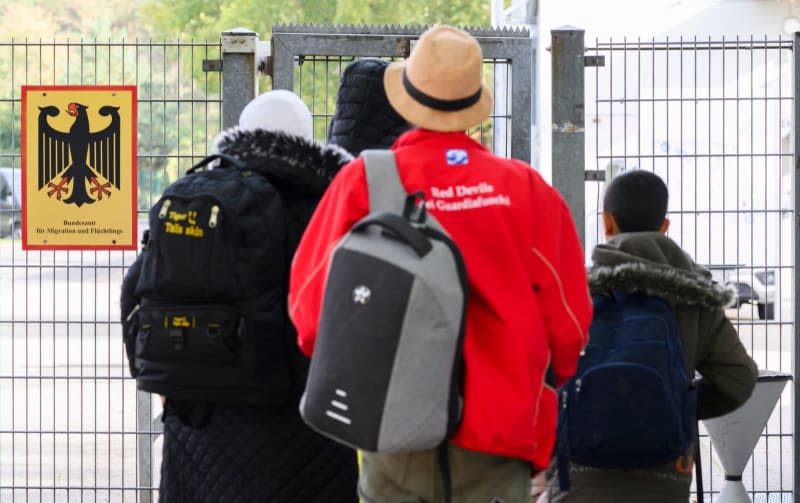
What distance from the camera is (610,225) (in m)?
4.56

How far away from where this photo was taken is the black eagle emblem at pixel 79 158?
674 centimetres

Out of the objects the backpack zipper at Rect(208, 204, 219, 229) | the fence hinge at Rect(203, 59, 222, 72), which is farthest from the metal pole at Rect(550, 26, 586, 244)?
the backpack zipper at Rect(208, 204, 219, 229)

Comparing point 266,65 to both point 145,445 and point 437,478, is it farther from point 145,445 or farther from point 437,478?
point 437,478

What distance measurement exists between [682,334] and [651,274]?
0.81ft

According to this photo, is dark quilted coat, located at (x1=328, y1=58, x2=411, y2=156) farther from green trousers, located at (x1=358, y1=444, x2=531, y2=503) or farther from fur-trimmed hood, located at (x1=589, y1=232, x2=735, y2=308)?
green trousers, located at (x1=358, y1=444, x2=531, y2=503)

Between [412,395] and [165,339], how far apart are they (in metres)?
1.22

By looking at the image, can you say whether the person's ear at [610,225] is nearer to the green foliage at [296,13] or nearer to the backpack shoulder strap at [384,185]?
the backpack shoulder strap at [384,185]

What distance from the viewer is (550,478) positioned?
4387mm

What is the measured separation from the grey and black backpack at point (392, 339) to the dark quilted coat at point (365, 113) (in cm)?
168

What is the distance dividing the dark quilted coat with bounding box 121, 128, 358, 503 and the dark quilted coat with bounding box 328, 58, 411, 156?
47 cm

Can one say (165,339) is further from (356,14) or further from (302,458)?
(356,14)

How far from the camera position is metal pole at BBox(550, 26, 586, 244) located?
6.20 metres

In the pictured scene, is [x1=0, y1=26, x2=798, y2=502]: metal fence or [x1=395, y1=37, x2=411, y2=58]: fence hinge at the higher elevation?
[x1=395, y1=37, x2=411, y2=58]: fence hinge

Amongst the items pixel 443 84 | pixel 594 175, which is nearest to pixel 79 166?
pixel 594 175
